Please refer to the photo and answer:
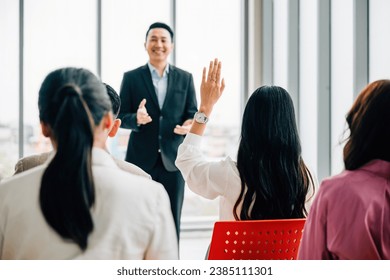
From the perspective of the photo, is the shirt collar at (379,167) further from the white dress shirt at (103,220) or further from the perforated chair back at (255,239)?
the white dress shirt at (103,220)

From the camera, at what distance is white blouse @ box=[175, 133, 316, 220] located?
158 cm

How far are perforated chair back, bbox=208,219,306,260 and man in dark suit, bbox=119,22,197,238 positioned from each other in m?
1.43

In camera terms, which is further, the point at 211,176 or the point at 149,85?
the point at 149,85

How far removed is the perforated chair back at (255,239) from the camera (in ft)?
4.53

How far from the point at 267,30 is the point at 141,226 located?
327cm

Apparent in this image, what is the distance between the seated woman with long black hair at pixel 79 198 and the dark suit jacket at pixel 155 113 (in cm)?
176

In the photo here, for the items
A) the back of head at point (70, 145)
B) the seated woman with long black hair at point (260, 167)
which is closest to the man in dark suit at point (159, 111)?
the seated woman with long black hair at point (260, 167)

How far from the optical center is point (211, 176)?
158cm

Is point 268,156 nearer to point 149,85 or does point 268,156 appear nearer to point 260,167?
point 260,167

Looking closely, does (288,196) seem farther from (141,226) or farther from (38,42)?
(38,42)

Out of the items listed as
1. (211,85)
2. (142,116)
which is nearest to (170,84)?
(142,116)

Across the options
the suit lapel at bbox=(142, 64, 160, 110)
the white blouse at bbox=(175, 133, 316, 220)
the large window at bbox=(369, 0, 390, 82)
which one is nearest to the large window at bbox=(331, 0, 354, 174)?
the large window at bbox=(369, 0, 390, 82)

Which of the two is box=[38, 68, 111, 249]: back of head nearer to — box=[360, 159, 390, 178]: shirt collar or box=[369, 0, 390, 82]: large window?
box=[360, 159, 390, 178]: shirt collar

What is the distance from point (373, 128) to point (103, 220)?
69 cm
